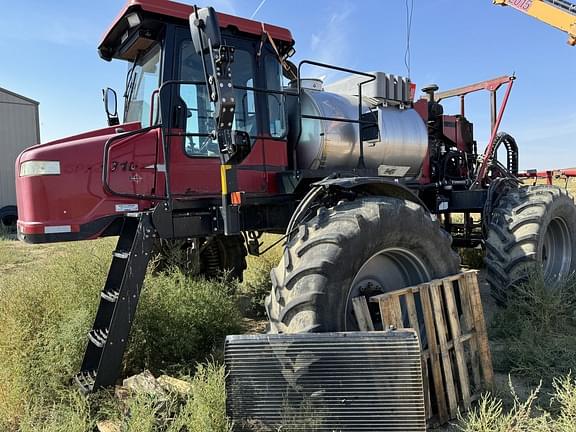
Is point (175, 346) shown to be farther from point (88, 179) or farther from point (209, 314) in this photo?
point (88, 179)

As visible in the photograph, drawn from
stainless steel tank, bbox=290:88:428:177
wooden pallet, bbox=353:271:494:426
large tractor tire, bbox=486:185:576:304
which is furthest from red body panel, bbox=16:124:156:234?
large tractor tire, bbox=486:185:576:304

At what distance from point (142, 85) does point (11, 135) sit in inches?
730

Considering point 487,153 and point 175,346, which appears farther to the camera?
point 487,153

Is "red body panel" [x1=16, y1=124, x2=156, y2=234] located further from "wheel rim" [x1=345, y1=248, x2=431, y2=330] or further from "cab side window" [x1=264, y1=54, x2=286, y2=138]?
"wheel rim" [x1=345, y1=248, x2=431, y2=330]

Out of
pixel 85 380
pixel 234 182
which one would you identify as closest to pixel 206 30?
pixel 234 182

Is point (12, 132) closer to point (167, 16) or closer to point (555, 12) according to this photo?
point (167, 16)

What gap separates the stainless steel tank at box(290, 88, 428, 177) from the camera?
14.1ft

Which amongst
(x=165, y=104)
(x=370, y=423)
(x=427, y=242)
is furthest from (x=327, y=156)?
(x=370, y=423)

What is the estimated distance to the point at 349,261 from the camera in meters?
2.98

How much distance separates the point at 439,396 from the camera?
Answer: 9.99 ft

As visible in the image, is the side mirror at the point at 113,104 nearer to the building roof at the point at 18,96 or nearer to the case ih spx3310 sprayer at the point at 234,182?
the case ih spx3310 sprayer at the point at 234,182

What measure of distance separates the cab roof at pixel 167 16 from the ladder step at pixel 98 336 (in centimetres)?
246

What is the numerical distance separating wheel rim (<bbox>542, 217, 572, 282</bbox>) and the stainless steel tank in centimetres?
218

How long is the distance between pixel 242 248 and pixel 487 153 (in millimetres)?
3796
